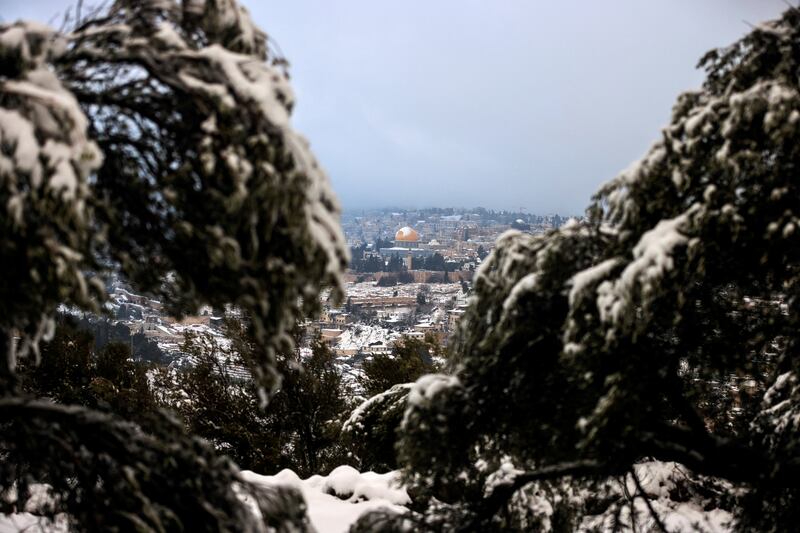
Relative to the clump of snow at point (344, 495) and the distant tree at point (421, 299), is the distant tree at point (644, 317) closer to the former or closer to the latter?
the clump of snow at point (344, 495)

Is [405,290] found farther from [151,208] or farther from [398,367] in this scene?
[151,208]

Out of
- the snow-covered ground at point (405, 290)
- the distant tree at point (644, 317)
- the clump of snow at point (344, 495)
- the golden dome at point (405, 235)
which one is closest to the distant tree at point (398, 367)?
the clump of snow at point (344, 495)

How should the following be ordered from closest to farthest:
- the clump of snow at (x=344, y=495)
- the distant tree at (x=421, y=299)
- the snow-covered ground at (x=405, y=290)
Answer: the clump of snow at (x=344, y=495)
the distant tree at (x=421, y=299)
the snow-covered ground at (x=405, y=290)

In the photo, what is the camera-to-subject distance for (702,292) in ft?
13.6

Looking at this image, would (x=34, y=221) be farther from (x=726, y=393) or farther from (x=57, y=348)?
(x=57, y=348)

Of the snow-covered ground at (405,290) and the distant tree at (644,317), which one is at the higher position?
the distant tree at (644,317)

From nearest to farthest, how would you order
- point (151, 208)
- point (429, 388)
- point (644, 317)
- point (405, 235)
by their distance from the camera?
point (151, 208)
point (644, 317)
point (429, 388)
point (405, 235)

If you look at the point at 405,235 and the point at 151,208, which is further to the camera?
the point at 405,235

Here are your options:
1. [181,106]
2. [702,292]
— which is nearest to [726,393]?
[702,292]

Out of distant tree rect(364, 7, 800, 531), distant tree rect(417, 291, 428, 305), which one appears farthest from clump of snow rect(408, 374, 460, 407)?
distant tree rect(417, 291, 428, 305)

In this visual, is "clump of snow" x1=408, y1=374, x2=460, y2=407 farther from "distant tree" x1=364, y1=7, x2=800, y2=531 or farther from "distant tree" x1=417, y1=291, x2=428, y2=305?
"distant tree" x1=417, y1=291, x2=428, y2=305

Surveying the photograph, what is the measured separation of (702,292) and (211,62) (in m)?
3.62

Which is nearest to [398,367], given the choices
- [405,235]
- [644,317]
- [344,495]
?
[344,495]

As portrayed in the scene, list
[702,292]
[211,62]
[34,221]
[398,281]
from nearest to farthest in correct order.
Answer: [34,221], [211,62], [702,292], [398,281]
